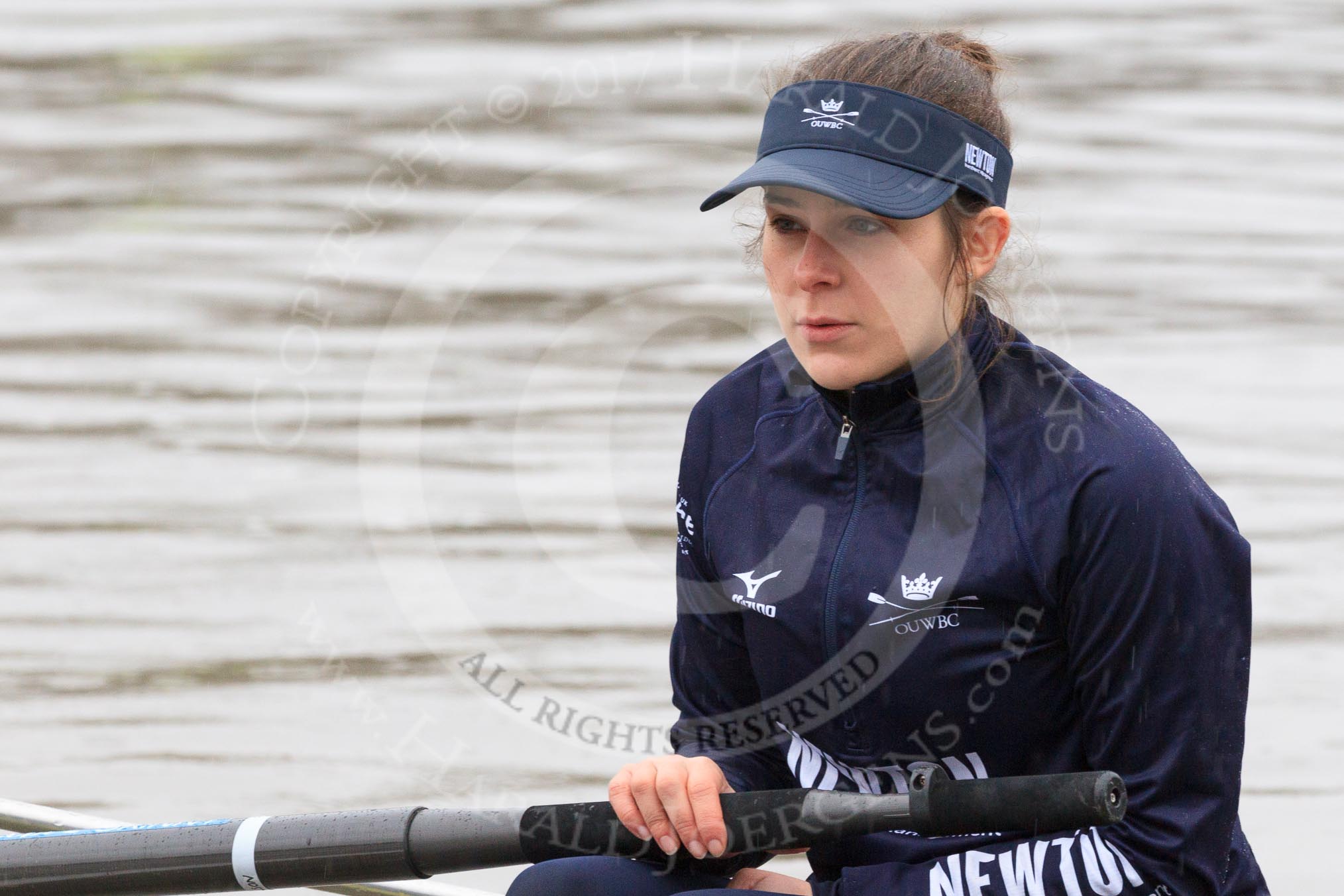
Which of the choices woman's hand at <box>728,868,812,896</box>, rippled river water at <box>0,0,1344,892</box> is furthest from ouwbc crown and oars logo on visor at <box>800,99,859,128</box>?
woman's hand at <box>728,868,812,896</box>

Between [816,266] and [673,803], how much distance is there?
0.48 m

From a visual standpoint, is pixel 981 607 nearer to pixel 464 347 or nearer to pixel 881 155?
pixel 881 155

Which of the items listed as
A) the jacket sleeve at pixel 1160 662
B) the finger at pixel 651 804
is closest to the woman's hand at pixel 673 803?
the finger at pixel 651 804

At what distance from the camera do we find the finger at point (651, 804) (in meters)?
1.56

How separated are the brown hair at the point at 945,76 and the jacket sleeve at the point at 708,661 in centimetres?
32

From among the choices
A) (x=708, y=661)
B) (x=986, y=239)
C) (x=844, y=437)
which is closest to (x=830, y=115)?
(x=986, y=239)

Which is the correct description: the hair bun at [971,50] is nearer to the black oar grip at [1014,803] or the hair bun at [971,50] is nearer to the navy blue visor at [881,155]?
the navy blue visor at [881,155]

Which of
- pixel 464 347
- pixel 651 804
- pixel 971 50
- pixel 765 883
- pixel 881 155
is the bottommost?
pixel 765 883

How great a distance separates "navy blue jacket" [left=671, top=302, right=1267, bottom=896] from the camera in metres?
1.45

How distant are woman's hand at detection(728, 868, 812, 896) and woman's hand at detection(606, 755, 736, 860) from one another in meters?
0.20

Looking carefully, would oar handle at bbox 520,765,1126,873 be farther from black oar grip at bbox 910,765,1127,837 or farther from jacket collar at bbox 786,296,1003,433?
jacket collar at bbox 786,296,1003,433

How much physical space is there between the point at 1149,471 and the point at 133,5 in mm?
8952

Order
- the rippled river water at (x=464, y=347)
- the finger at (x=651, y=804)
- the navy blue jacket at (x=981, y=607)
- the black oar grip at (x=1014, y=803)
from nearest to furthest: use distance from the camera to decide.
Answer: the black oar grip at (x=1014, y=803)
the navy blue jacket at (x=981, y=607)
the finger at (x=651, y=804)
the rippled river water at (x=464, y=347)

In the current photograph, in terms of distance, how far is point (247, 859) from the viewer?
67.5 inches
